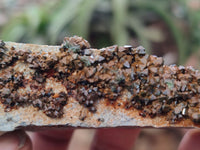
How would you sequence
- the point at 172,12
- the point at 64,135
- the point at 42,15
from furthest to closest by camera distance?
the point at 172,12
the point at 42,15
the point at 64,135

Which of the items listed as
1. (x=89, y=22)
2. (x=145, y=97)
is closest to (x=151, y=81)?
(x=145, y=97)

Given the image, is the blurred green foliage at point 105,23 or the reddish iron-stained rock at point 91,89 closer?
the reddish iron-stained rock at point 91,89

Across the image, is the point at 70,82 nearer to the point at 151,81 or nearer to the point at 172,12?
the point at 151,81

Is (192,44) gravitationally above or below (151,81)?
above

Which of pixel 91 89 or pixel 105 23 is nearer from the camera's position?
pixel 91 89

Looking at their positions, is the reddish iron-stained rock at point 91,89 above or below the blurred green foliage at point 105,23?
below
